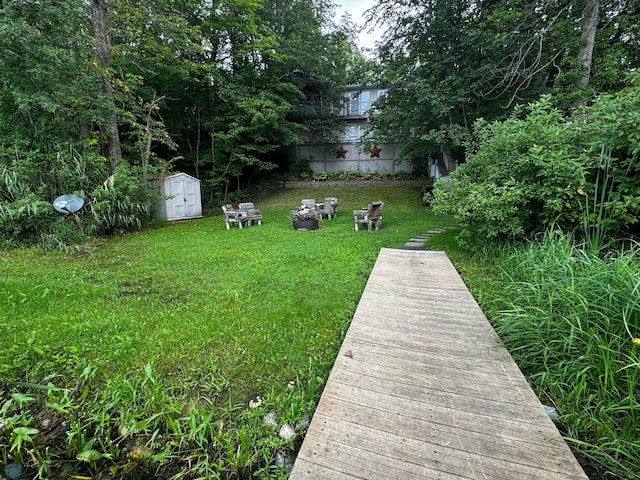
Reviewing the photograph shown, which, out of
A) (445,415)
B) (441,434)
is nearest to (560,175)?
(445,415)

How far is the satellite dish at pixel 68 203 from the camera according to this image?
6680 mm

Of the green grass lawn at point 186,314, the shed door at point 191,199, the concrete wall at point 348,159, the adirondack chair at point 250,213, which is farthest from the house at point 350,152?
the green grass lawn at point 186,314

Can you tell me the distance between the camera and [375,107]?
11.5m

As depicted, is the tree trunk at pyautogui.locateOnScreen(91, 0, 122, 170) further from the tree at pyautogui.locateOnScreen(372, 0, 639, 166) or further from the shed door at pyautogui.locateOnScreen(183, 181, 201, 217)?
the tree at pyautogui.locateOnScreen(372, 0, 639, 166)

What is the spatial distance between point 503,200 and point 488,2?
8.54 metres

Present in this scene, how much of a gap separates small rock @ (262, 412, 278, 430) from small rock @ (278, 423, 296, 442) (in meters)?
0.05

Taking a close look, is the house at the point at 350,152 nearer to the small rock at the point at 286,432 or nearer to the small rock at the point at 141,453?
the small rock at the point at 286,432

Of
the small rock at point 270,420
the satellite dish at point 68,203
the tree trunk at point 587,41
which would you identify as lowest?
the small rock at point 270,420

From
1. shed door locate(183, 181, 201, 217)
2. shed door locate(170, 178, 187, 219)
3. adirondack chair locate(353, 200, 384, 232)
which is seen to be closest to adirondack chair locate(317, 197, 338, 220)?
adirondack chair locate(353, 200, 384, 232)

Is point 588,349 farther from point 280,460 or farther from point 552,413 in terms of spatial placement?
point 280,460

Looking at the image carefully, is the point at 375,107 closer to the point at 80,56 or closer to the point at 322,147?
the point at 322,147

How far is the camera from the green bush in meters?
3.13

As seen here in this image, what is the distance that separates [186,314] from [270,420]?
1684 millimetres

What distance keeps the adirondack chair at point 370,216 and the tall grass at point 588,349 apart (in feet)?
15.8
